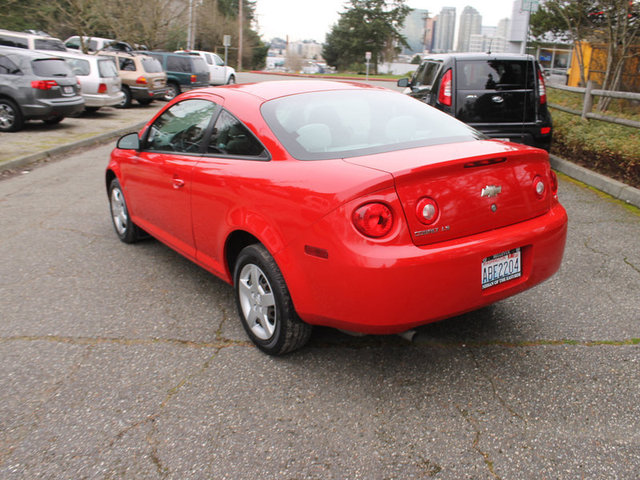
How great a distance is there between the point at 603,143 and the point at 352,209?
635 cm

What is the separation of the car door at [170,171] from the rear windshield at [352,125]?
2.36 ft

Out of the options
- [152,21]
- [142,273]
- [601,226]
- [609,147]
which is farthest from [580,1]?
[152,21]

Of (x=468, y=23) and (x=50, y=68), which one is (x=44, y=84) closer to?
(x=50, y=68)

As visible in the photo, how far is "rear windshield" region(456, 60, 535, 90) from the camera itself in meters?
8.32

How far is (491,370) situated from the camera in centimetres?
319

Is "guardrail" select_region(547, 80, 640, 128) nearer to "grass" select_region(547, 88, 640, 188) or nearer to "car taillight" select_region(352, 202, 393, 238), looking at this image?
"grass" select_region(547, 88, 640, 188)

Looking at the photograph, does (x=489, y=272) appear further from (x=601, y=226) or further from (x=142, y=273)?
(x=601, y=226)

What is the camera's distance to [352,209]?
8.77 feet

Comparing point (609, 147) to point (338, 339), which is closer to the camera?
point (338, 339)

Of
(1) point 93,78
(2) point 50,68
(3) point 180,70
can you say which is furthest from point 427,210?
(3) point 180,70

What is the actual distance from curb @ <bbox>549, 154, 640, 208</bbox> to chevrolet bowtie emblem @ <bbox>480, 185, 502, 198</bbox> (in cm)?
455

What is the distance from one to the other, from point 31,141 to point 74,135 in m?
1.26

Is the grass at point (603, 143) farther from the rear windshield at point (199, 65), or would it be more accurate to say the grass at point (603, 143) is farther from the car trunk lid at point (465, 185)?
the rear windshield at point (199, 65)

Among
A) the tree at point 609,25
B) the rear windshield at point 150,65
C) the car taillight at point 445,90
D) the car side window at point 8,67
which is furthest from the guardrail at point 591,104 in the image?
the rear windshield at point 150,65
